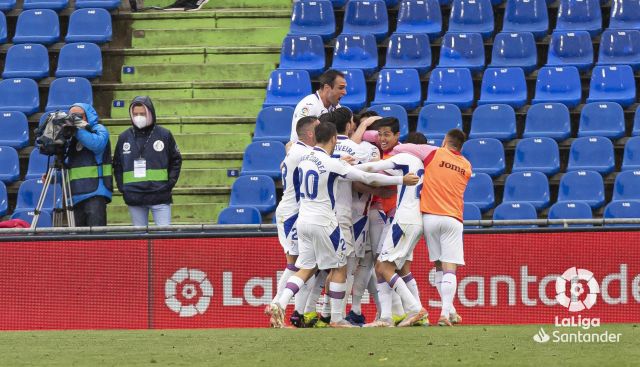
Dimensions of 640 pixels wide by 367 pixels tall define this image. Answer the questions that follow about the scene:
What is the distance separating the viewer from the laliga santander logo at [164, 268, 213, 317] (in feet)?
46.0

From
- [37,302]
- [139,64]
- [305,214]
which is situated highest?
[139,64]

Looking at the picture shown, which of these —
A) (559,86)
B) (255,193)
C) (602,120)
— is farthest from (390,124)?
(559,86)

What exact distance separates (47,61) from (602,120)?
7505mm

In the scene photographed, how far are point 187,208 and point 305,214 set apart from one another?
5335 mm

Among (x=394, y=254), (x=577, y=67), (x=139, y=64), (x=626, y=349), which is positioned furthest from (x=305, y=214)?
(x=139, y=64)

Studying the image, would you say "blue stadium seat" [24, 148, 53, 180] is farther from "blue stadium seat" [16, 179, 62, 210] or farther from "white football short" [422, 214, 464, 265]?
"white football short" [422, 214, 464, 265]

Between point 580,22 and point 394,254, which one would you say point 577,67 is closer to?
point 580,22

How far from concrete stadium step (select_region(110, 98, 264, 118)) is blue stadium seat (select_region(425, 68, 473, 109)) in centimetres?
238

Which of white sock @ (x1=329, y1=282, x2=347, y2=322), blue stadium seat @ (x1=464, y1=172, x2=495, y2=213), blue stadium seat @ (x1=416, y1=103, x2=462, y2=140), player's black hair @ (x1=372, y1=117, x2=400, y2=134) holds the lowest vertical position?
white sock @ (x1=329, y1=282, x2=347, y2=322)

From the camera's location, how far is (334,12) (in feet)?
63.6

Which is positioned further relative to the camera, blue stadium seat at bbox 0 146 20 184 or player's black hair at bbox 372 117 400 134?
blue stadium seat at bbox 0 146 20 184

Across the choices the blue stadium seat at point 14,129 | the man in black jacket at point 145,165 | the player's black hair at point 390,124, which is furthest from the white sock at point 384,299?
the blue stadium seat at point 14,129

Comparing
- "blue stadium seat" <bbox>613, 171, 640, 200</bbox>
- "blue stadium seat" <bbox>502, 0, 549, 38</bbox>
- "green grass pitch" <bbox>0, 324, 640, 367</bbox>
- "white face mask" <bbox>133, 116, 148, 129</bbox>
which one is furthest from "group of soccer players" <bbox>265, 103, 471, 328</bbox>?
"blue stadium seat" <bbox>502, 0, 549, 38</bbox>

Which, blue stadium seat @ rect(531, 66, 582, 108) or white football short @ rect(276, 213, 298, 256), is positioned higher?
blue stadium seat @ rect(531, 66, 582, 108)
